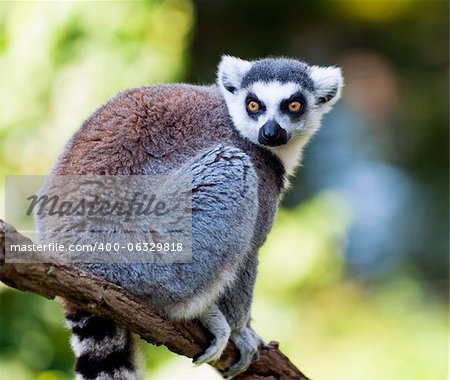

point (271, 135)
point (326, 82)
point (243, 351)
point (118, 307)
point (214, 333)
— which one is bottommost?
point (243, 351)

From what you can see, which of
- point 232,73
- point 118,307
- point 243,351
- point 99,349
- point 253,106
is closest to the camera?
point 118,307

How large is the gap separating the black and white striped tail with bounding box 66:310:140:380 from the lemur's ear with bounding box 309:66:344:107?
184 centimetres

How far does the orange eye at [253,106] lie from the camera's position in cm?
417

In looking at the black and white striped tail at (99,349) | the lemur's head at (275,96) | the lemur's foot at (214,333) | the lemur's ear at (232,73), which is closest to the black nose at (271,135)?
the lemur's head at (275,96)

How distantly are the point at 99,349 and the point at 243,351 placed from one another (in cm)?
90

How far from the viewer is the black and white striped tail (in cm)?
339

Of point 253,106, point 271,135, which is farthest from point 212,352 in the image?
point 253,106

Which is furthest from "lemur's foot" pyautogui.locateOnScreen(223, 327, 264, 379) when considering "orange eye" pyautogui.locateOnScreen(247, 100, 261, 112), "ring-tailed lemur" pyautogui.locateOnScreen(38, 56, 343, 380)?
"orange eye" pyautogui.locateOnScreen(247, 100, 261, 112)

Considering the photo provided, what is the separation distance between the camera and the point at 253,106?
4.18 metres

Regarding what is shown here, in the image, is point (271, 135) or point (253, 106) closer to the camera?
point (271, 135)

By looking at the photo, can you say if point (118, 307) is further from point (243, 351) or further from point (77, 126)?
point (77, 126)

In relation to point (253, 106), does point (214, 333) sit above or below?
below

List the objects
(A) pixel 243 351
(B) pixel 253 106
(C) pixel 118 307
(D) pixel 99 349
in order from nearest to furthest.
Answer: (C) pixel 118 307 → (D) pixel 99 349 → (A) pixel 243 351 → (B) pixel 253 106

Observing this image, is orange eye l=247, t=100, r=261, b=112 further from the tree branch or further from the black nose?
the tree branch
